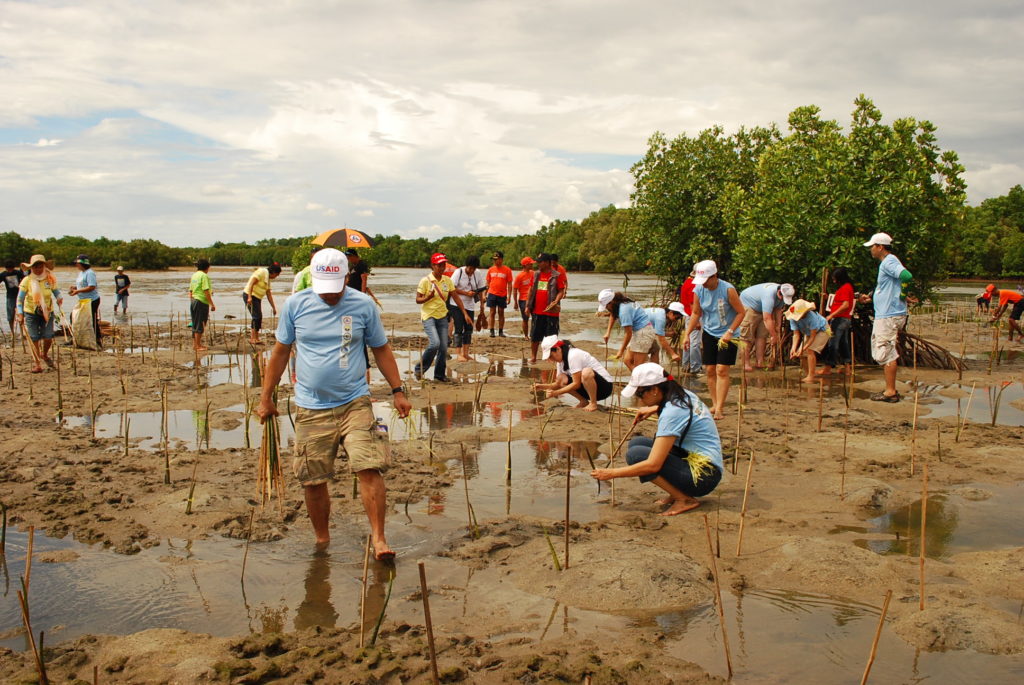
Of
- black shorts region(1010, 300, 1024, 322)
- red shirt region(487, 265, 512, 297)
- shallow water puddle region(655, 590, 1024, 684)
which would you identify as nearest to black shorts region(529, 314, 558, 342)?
red shirt region(487, 265, 512, 297)

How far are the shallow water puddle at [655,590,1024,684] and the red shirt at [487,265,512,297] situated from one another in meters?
12.6

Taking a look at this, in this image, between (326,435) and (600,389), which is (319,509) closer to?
(326,435)

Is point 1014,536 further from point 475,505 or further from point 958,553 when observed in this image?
point 475,505

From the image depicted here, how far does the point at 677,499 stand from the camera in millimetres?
5871

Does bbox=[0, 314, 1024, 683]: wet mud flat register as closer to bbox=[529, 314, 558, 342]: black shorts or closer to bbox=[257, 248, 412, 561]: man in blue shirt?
bbox=[257, 248, 412, 561]: man in blue shirt

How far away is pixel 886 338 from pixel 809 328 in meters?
1.71

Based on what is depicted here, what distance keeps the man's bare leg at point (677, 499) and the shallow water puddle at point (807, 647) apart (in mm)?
1386

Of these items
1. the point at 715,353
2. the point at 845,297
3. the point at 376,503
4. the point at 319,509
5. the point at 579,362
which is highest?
the point at 845,297

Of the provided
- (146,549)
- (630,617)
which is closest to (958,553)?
(630,617)

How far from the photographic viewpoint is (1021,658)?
3.66 metres

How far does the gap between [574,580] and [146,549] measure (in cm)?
283

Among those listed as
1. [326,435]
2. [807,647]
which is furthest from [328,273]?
[807,647]

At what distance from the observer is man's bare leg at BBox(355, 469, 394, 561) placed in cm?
476

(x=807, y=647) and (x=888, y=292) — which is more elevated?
(x=888, y=292)
